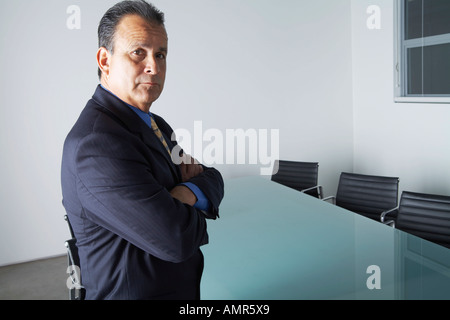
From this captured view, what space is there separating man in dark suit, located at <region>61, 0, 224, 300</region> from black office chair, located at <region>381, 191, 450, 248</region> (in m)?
1.96

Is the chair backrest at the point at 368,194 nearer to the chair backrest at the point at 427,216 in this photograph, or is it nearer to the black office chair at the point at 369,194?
the black office chair at the point at 369,194

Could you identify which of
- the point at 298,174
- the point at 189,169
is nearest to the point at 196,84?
the point at 298,174

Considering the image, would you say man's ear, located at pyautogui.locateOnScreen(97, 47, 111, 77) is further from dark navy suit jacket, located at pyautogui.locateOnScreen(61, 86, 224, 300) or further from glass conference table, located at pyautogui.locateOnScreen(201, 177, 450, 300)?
glass conference table, located at pyautogui.locateOnScreen(201, 177, 450, 300)

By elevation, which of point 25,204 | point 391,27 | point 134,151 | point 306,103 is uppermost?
point 391,27

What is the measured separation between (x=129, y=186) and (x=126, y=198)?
3cm

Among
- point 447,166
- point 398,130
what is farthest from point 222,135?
point 447,166

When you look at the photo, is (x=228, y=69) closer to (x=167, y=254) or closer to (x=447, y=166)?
(x=447, y=166)

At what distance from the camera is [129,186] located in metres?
1.00

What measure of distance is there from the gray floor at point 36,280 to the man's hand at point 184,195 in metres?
2.62

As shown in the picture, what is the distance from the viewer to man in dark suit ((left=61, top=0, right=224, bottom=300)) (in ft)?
3.27

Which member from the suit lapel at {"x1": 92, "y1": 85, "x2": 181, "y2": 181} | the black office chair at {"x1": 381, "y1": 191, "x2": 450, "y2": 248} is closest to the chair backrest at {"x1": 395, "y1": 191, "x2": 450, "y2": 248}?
the black office chair at {"x1": 381, "y1": 191, "x2": 450, "y2": 248}

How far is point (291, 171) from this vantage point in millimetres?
4207

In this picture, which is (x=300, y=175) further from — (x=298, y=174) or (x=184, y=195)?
(x=184, y=195)
